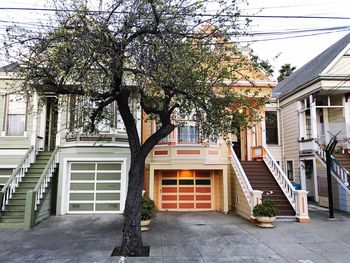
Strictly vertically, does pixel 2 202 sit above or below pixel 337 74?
below

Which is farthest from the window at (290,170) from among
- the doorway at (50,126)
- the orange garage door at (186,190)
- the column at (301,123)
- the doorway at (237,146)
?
the doorway at (50,126)

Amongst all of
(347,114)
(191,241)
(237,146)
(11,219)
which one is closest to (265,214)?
(191,241)

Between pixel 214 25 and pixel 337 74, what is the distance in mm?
9763

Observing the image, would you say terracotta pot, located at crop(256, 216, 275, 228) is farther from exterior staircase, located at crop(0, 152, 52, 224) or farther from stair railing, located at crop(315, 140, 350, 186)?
exterior staircase, located at crop(0, 152, 52, 224)

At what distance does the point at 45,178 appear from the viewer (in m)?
11.5

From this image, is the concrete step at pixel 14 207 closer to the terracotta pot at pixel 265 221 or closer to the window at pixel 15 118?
the window at pixel 15 118

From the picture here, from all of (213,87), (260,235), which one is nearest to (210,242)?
(260,235)

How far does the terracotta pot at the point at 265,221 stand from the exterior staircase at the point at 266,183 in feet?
4.65

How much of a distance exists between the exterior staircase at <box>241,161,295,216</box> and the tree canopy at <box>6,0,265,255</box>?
16.3 ft

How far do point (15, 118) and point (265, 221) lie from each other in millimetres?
11229

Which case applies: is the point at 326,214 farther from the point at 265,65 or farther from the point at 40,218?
the point at 40,218

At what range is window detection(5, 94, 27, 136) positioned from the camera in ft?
42.4

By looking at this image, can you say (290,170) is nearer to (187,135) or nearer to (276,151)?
(276,151)

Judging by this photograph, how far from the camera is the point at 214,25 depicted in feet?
25.7
